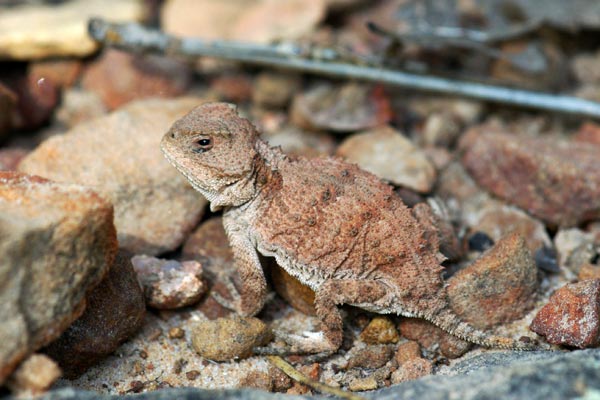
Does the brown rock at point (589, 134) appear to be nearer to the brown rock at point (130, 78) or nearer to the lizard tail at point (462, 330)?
the lizard tail at point (462, 330)

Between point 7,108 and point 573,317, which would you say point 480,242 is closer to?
point 573,317

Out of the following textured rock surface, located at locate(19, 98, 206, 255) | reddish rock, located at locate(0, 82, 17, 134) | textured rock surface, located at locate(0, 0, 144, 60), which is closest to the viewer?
textured rock surface, located at locate(19, 98, 206, 255)

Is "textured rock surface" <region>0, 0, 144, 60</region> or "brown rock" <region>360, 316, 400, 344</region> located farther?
"textured rock surface" <region>0, 0, 144, 60</region>

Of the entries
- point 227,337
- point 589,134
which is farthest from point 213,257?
point 589,134

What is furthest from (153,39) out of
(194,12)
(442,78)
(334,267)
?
(334,267)

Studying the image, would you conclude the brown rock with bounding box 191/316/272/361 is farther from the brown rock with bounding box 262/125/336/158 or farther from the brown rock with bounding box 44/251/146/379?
the brown rock with bounding box 262/125/336/158

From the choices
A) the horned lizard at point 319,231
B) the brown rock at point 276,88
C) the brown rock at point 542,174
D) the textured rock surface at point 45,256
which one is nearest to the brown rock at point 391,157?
the brown rock at point 542,174

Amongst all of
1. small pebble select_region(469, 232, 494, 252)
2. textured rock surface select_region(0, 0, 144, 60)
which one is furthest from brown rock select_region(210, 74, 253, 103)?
small pebble select_region(469, 232, 494, 252)

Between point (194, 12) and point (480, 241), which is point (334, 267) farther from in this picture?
point (194, 12)
